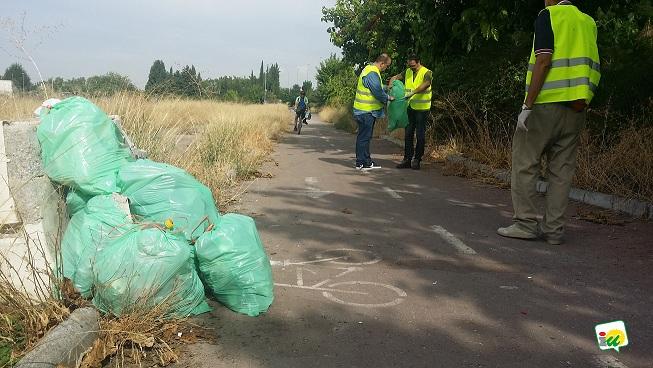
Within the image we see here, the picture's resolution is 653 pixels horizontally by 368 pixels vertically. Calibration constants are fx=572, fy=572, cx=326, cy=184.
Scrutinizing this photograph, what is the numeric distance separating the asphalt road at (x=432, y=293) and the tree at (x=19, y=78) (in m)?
2.59

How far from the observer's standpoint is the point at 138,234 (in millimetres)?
3207

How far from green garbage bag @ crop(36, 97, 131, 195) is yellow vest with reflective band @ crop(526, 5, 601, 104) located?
3.87m

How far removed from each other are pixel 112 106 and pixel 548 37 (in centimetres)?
512

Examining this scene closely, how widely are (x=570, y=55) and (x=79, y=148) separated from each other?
13.9 ft

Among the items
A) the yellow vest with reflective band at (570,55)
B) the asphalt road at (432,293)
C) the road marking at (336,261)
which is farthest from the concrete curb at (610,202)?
the road marking at (336,261)

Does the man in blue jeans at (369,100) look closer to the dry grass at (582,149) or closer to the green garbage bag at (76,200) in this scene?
the dry grass at (582,149)

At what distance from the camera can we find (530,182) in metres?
5.52

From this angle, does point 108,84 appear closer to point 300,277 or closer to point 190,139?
point 190,139

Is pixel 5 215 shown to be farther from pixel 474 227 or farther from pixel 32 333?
pixel 474 227

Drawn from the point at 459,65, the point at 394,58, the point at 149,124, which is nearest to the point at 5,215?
the point at 149,124

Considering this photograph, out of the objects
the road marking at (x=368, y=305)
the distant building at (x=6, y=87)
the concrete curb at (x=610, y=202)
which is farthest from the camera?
the concrete curb at (x=610, y=202)

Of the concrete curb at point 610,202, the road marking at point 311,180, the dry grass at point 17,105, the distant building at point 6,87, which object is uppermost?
the distant building at point 6,87

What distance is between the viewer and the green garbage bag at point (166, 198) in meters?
3.47

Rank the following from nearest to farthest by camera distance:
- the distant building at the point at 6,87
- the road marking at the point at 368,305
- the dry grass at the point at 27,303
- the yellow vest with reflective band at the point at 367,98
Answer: the dry grass at the point at 27,303, the road marking at the point at 368,305, the distant building at the point at 6,87, the yellow vest with reflective band at the point at 367,98
